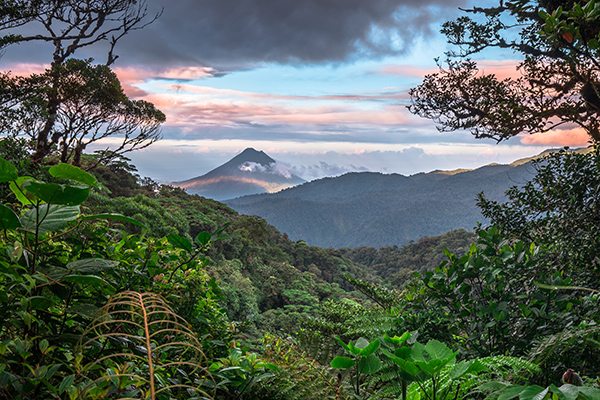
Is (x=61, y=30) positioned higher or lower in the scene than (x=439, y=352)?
higher

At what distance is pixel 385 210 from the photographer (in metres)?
93.1

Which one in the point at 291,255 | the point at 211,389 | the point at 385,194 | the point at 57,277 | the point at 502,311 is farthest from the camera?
the point at 385,194

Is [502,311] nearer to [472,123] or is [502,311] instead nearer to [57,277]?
[57,277]

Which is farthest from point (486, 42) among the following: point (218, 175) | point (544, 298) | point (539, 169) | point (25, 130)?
point (218, 175)

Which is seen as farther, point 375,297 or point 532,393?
point 375,297

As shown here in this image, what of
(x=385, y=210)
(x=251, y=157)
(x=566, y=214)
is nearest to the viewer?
(x=566, y=214)

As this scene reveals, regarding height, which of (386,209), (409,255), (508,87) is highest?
(508,87)

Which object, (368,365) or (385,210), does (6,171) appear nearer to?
(368,365)

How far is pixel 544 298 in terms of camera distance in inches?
87.3

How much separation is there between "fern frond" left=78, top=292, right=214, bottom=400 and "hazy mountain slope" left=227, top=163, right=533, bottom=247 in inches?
3061

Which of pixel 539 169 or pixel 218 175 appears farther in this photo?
pixel 218 175

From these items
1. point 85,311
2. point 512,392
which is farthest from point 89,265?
point 512,392

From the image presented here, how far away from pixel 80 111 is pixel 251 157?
125 m

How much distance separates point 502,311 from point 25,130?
36.7 feet
